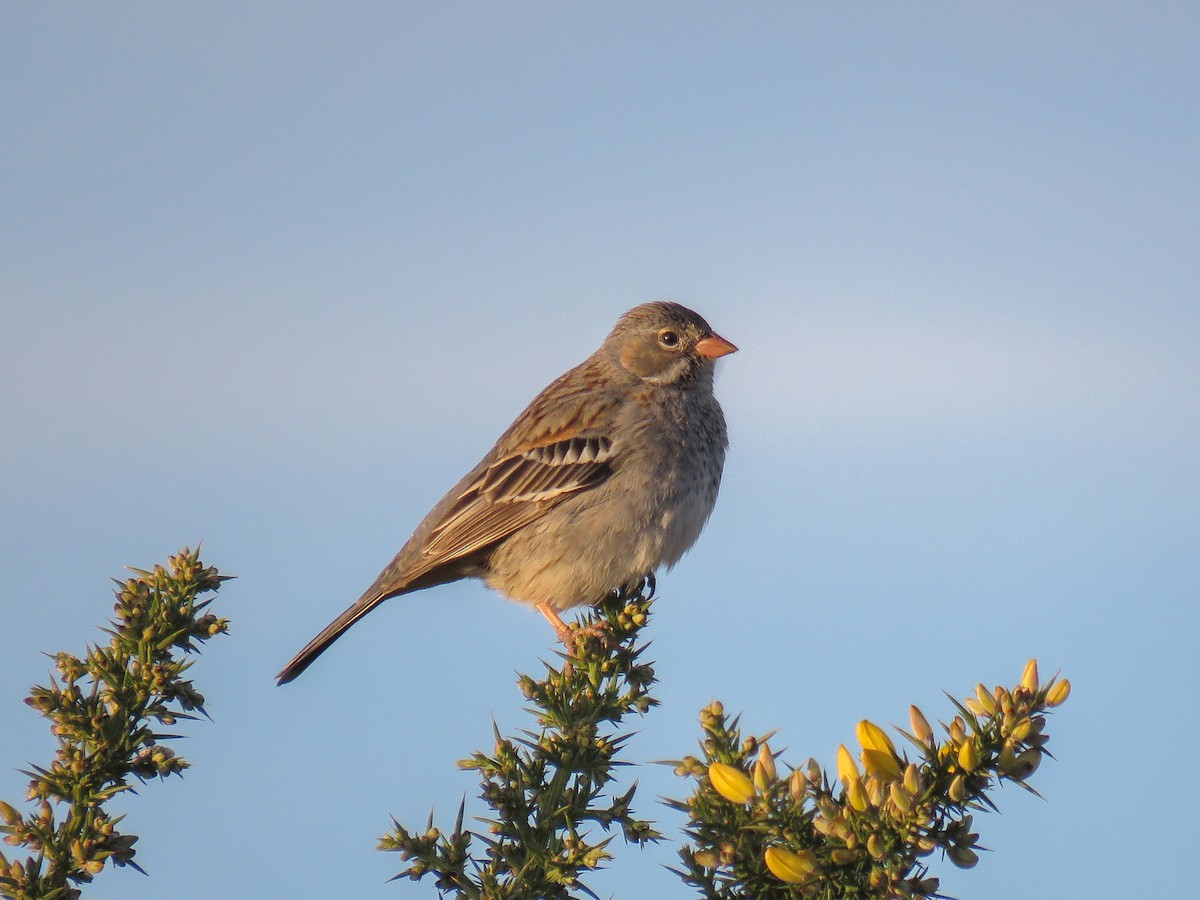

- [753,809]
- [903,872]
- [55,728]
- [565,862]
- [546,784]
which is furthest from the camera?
[546,784]

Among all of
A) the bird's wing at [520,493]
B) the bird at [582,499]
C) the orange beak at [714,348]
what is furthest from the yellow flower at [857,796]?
the orange beak at [714,348]

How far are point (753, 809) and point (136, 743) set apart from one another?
160 cm

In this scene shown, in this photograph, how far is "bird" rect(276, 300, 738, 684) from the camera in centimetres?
758

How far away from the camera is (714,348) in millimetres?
8875

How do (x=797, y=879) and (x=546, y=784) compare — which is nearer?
(x=797, y=879)

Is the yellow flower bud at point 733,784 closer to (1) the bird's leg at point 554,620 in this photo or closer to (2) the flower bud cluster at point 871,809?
(2) the flower bud cluster at point 871,809

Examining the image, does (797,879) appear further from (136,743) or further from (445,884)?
(136,743)

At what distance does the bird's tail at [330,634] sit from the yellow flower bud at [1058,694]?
5.35 meters

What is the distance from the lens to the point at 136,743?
3.35 metres

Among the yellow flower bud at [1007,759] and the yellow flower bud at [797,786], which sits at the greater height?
the yellow flower bud at [797,786]

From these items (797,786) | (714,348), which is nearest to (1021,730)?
(797,786)

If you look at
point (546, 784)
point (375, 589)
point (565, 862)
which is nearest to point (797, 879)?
point (565, 862)

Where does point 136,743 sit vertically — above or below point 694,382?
below

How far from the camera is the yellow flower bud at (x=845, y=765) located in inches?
116
